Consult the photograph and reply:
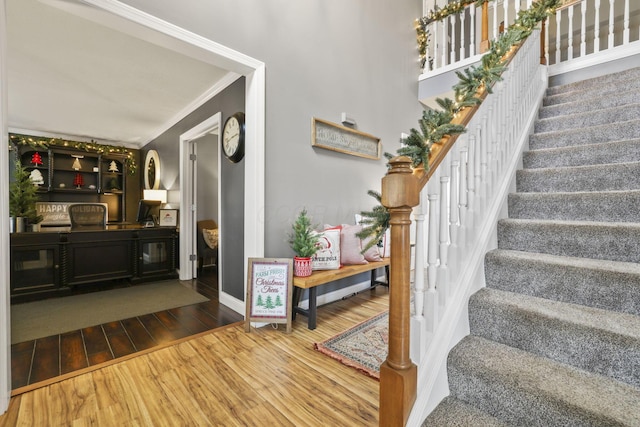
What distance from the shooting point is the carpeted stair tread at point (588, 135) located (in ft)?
6.51

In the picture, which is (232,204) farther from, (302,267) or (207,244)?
(207,244)

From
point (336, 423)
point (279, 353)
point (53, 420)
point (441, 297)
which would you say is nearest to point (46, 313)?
point (53, 420)

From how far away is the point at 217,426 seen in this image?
1318mm

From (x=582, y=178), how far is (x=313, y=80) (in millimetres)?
2262

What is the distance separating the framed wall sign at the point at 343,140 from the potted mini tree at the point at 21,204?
3.26 m

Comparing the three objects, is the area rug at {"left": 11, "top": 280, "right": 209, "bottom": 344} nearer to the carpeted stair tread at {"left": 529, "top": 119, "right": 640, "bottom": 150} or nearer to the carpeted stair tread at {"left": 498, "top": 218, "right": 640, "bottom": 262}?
the carpeted stair tread at {"left": 498, "top": 218, "right": 640, "bottom": 262}

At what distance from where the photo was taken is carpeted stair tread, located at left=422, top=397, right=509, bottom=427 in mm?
1009

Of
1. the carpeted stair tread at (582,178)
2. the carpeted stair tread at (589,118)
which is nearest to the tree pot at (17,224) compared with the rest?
the carpeted stair tread at (582,178)

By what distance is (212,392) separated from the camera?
1.55m

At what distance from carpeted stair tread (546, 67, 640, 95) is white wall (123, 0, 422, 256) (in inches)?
68.8

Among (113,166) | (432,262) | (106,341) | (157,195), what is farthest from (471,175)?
(113,166)

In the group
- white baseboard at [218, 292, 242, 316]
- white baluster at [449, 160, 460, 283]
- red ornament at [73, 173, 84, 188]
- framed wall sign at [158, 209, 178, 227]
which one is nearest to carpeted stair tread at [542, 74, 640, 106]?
white baluster at [449, 160, 460, 283]

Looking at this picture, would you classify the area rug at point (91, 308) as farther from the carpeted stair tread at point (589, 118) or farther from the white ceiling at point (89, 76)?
the carpeted stair tread at point (589, 118)

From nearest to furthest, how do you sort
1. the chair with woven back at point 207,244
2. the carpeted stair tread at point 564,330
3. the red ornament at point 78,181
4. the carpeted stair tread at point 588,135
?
the carpeted stair tread at point 564,330 → the carpeted stair tread at point 588,135 → the chair with woven back at point 207,244 → the red ornament at point 78,181
